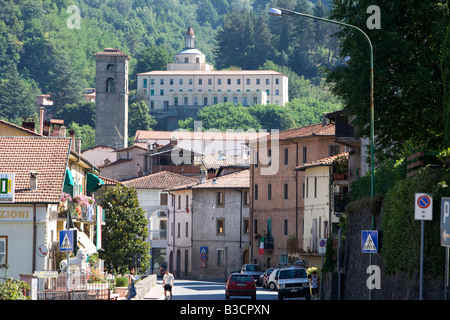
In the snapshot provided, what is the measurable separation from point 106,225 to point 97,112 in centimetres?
11242

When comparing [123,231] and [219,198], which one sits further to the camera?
[219,198]

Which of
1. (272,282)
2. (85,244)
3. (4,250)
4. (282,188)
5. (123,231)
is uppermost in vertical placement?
(282,188)

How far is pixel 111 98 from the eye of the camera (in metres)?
169

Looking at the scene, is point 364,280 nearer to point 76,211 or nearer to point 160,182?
point 76,211

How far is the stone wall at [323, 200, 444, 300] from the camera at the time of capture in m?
21.4

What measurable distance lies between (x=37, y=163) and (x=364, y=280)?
17.2 metres

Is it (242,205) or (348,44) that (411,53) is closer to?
(348,44)

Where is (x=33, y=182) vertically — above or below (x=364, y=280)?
above

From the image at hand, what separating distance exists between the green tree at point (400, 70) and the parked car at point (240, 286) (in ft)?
32.2

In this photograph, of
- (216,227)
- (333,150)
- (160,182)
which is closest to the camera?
(333,150)

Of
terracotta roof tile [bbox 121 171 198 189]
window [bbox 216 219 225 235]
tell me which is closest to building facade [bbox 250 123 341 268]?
window [bbox 216 219 225 235]

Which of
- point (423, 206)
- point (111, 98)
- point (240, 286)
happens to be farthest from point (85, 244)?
point (111, 98)

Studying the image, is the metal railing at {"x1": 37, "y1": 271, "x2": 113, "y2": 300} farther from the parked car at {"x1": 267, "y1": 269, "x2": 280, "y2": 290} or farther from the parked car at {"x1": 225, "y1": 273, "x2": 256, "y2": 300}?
the parked car at {"x1": 267, "y1": 269, "x2": 280, "y2": 290}

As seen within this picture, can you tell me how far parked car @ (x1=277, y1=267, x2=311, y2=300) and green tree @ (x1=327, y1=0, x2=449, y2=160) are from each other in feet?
31.7
